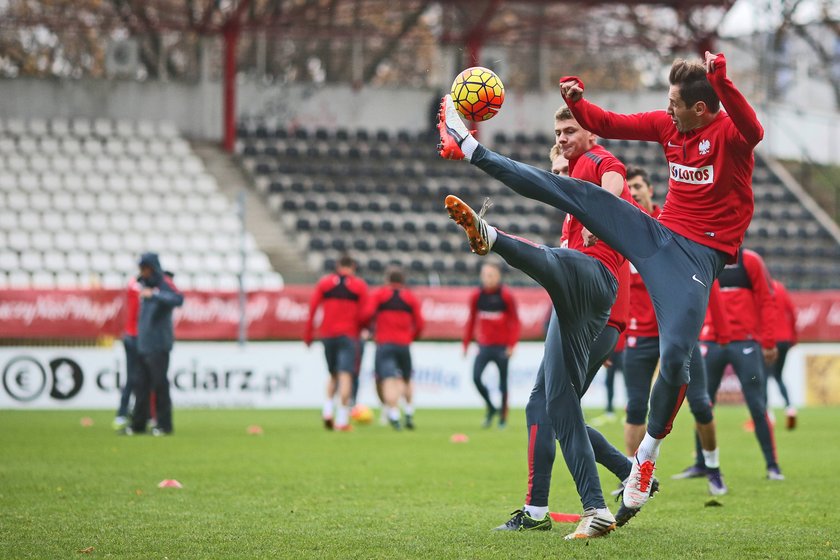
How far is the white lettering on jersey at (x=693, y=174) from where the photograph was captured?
6652 mm

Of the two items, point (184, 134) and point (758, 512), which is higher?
point (184, 134)

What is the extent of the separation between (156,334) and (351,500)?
7.37 m

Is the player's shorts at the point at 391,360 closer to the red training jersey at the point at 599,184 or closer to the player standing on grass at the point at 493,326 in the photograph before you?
the player standing on grass at the point at 493,326

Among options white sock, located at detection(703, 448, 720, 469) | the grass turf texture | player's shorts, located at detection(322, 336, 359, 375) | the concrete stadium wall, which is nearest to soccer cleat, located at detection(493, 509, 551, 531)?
the grass turf texture

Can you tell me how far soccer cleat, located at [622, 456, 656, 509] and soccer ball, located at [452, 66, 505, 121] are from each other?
2.09 m

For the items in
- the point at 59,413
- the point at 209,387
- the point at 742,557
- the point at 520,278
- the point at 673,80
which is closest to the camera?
the point at 742,557

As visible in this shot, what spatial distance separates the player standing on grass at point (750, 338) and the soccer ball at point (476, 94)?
412 cm

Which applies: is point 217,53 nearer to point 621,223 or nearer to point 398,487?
point 398,487

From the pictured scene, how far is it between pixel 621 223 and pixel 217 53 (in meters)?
29.9

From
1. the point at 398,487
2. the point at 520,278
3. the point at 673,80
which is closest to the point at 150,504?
the point at 398,487

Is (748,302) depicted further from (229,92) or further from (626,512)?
(229,92)

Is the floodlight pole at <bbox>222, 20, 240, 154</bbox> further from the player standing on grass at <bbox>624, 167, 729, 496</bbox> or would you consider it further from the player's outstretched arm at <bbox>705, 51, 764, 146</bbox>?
the player's outstretched arm at <bbox>705, 51, 764, 146</bbox>

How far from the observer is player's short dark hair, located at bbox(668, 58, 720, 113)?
662 centimetres

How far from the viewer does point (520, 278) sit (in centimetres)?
2611
